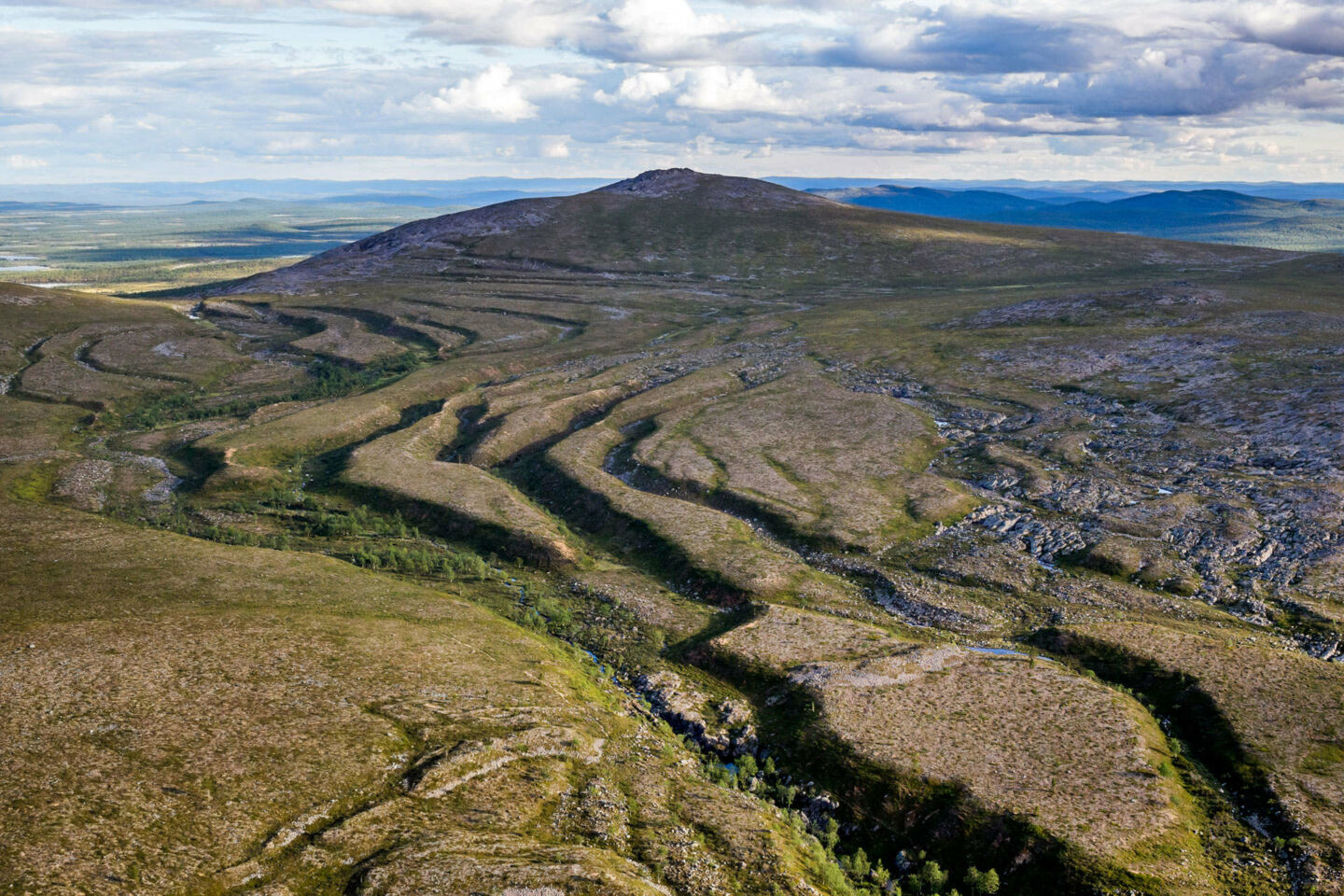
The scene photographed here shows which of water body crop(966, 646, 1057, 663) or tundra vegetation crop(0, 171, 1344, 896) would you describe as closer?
tundra vegetation crop(0, 171, 1344, 896)

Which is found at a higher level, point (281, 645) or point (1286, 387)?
point (1286, 387)

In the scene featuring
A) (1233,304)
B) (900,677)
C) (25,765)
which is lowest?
(900,677)

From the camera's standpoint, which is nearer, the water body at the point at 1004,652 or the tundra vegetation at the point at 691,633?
the tundra vegetation at the point at 691,633

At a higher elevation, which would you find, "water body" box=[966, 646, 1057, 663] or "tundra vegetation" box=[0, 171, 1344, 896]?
"tundra vegetation" box=[0, 171, 1344, 896]

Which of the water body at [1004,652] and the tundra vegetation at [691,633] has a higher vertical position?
the tundra vegetation at [691,633]

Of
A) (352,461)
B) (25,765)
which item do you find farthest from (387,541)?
(25,765)

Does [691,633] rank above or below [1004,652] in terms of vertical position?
below

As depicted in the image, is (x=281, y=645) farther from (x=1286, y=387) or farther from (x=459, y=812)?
(x=1286, y=387)

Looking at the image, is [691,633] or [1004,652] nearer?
[1004,652]
